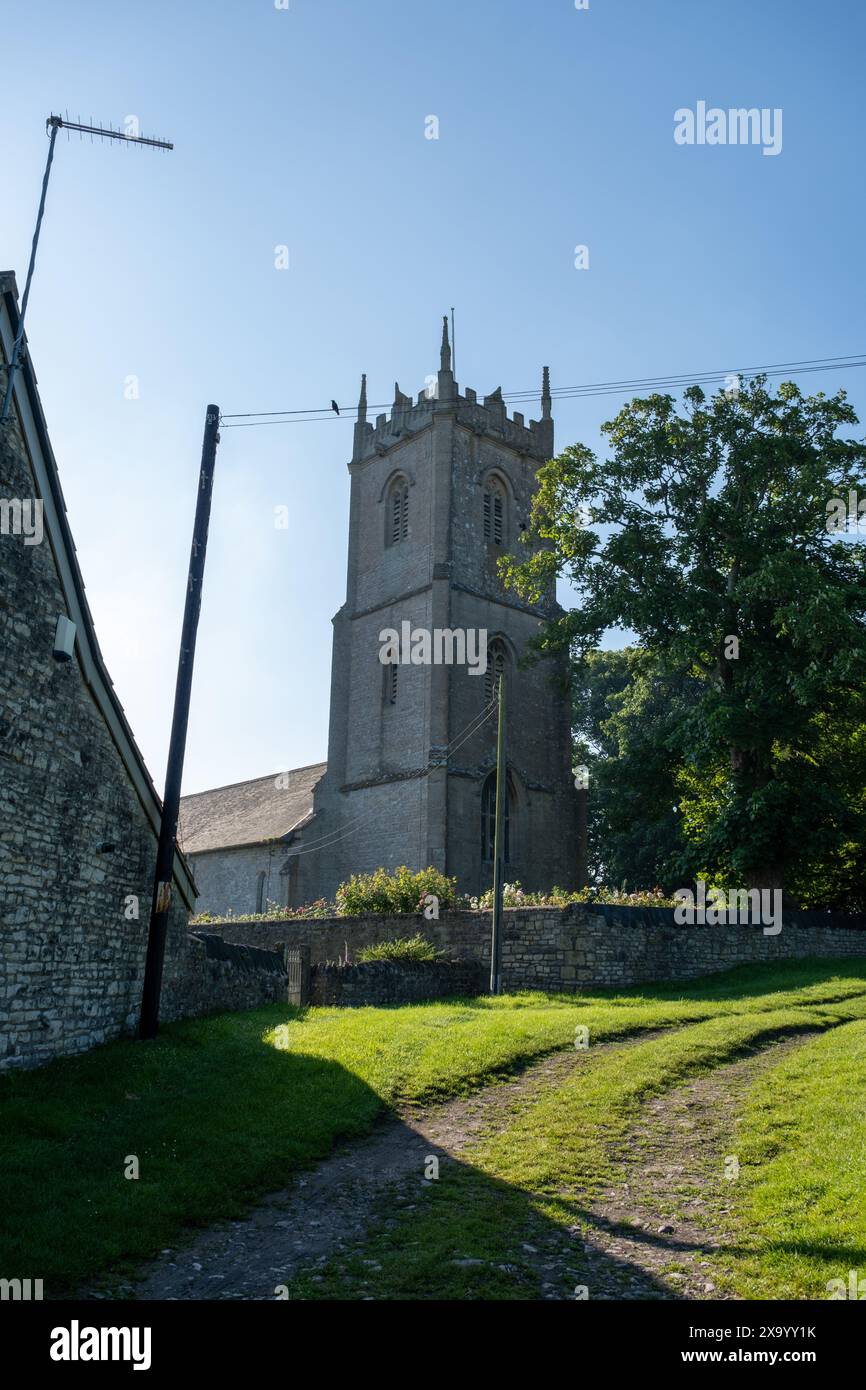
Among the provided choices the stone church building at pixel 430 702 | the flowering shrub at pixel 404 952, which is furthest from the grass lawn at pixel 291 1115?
the stone church building at pixel 430 702

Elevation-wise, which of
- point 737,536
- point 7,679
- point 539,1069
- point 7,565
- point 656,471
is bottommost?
point 539,1069

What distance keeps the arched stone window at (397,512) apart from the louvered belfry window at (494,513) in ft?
9.76

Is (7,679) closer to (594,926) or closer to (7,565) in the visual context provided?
(7,565)

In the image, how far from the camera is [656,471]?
28.5 m

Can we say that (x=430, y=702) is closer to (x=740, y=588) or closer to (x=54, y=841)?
(x=740, y=588)

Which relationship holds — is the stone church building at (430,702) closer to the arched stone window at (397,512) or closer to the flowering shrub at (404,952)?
the arched stone window at (397,512)

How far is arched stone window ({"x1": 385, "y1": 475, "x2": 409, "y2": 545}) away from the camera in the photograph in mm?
37438

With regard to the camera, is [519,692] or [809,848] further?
[519,692]

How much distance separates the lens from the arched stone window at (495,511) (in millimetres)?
37094

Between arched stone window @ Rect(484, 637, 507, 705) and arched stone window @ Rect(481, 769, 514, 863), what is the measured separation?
2.78m

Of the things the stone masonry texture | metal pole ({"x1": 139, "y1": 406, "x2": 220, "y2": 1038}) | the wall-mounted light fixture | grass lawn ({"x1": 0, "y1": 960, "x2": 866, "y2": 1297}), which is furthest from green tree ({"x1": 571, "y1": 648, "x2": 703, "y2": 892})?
the wall-mounted light fixture

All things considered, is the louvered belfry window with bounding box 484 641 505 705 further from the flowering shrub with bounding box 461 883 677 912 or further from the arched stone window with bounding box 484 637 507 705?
the flowering shrub with bounding box 461 883 677 912

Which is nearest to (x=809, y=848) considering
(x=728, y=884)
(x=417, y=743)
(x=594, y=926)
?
(x=728, y=884)

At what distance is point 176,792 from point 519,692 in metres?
23.6
